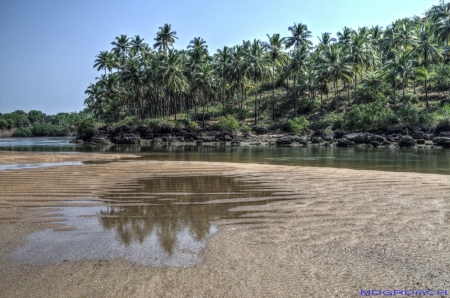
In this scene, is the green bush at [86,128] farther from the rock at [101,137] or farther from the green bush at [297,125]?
the green bush at [297,125]

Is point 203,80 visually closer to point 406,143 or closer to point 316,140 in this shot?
point 316,140

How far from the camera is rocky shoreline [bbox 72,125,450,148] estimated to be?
36.8m

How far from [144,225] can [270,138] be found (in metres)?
45.8

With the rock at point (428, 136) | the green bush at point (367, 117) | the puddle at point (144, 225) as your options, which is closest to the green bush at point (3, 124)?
the green bush at point (367, 117)

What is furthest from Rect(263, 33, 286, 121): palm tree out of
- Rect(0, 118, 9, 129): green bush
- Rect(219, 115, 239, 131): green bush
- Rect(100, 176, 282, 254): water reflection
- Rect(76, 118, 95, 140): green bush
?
Rect(0, 118, 9, 129): green bush

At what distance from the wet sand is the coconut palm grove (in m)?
39.9

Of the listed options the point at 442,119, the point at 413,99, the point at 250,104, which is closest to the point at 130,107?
the point at 250,104

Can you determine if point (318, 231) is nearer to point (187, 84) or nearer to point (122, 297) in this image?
point (122, 297)

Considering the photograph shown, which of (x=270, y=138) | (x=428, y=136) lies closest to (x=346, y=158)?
(x=428, y=136)

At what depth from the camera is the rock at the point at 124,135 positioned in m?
55.9

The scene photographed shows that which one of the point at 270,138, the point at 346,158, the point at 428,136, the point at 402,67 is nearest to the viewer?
the point at 346,158

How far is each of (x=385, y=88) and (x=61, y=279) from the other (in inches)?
2381

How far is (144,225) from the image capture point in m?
6.17

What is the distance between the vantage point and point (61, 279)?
158 inches
